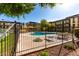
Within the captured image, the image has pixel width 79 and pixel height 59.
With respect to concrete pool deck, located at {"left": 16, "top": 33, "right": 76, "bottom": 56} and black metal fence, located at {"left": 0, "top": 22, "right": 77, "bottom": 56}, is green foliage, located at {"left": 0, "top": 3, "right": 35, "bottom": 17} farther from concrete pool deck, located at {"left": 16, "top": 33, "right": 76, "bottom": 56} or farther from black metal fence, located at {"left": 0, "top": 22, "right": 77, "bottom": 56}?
concrete pool deck, located at {"left": 16, "top": 33, "right": 76, "bottom": 56}

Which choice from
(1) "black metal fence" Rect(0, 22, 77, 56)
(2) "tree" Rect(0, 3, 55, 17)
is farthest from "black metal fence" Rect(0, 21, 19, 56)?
(2) "tree" Rect(0, 3, 55, 17)

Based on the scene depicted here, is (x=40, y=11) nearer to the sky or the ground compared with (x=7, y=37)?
nearer to the sky

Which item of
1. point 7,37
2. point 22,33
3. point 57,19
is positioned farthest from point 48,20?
point 7,37

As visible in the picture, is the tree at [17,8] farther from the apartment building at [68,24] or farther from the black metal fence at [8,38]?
the apartment building at [68,24]

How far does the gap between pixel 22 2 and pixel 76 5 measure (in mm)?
798

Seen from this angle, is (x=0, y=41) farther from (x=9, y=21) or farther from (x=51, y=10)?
(x=51, y=10)

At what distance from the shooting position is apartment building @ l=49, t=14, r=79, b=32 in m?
3.57

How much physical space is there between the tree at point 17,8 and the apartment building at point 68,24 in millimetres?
287

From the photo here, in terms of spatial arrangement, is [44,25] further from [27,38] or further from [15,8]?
[15,8]

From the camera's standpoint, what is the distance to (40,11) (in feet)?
11.8

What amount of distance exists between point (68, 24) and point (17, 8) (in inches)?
31.6

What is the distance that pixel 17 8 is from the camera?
3602 mm

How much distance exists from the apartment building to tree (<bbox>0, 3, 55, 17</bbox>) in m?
0.29

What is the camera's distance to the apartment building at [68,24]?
357 centimetres
